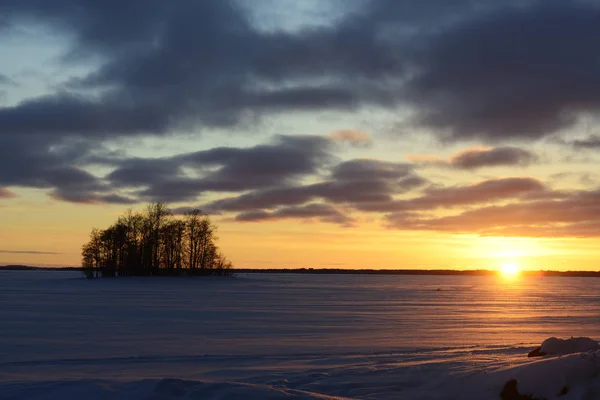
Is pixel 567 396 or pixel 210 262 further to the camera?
pixel 210 262

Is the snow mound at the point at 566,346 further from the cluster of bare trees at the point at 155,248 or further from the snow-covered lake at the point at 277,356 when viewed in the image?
the cluster of bare trees at the point at 155,248

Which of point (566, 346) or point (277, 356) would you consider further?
point (277, 356)

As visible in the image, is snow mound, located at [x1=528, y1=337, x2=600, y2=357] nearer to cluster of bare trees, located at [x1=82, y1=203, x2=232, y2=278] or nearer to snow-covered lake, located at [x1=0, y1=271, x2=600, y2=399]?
snow-covered lake, located at [x1=0, y1=271, x2=600, y2=399]

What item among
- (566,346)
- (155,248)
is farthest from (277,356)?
(155,248)

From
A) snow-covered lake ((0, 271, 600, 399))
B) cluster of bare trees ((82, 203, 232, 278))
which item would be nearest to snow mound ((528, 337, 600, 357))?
snow-covered lake ((0, 271, 600, 399))

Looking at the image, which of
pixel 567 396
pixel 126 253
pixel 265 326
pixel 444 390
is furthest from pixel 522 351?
pixel 126 253

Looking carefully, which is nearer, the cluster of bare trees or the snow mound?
the snow mound

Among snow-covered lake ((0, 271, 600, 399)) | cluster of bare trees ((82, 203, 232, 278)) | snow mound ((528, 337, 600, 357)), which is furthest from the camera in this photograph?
cluster of bare trees ((82, 203, 232, 278))

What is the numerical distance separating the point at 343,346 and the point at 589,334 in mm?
9413

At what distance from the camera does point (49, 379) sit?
1166 cm

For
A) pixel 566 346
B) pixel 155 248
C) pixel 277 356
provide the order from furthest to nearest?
1. pixel 155 248
2. pixel 277 356
3. pixel 566 346

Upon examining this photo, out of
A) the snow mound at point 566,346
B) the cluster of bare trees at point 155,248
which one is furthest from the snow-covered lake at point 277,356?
the cluster of bare trees at point 155,248

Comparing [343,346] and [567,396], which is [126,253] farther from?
[567,396]

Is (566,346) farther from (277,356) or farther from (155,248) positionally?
(155,248)
